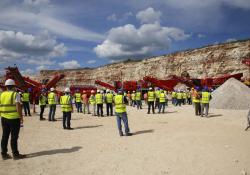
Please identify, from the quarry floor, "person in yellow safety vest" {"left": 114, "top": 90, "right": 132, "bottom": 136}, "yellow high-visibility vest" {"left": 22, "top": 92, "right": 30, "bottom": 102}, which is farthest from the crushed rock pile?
"yellow high-visibility vest" {"left": 22, "top": 92, "right": 30, "bottom": 102}

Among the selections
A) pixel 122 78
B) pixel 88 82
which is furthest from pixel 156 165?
pixel 88 82

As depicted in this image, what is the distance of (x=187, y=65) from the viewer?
5653 cm

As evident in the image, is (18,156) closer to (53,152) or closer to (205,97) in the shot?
(53,152)

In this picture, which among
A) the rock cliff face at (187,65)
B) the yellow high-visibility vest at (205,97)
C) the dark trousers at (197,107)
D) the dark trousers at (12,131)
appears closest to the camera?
the dark trousers at (12,131)

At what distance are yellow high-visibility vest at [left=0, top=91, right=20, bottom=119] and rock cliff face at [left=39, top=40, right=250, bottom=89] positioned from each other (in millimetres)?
43473

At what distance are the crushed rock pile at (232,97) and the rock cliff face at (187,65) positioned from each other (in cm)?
2374

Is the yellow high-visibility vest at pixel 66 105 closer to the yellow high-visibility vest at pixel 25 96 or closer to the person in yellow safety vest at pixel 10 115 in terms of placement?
the person in yellow safety vest at pixel 10 115

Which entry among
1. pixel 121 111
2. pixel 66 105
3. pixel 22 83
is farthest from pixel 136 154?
pixel 22 83

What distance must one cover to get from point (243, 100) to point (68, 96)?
48.8 feet

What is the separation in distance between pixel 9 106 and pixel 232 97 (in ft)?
62.2

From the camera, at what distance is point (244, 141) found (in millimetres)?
9094

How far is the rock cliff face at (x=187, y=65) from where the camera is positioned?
4784cm

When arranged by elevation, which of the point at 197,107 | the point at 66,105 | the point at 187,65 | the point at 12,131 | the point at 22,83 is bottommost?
the point at 12,131

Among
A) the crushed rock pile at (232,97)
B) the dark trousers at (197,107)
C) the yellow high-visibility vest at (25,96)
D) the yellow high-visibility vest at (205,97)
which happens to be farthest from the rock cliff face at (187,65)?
the yellow high-visibility vest at (25,96)
